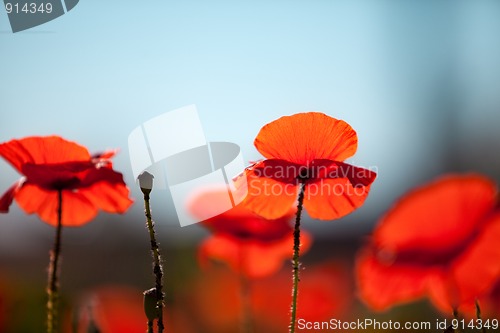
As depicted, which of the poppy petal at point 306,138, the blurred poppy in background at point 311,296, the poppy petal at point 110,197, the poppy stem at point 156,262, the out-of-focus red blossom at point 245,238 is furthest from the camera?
the blurred poppy in background at point 311,296

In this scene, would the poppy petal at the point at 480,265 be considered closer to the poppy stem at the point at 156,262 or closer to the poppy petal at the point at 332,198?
the poppy petal at the point at 332,198

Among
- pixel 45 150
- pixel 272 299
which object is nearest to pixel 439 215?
pixel 45 150

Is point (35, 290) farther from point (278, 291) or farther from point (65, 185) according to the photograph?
point (65, 185)

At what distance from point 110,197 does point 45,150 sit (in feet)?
0.33

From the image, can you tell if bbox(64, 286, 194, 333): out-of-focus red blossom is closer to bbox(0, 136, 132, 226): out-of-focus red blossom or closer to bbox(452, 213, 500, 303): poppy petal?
bbox(0, 136, 132, 226): out-of-focus red blossom

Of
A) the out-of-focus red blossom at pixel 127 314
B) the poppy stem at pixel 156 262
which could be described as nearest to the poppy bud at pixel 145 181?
the poppy stem at pixel 156 262

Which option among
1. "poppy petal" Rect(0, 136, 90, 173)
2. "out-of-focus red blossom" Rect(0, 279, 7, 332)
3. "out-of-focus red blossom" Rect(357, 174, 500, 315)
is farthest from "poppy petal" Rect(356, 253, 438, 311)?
"out-of-focus red blossom" Rect(0, 279, 7, 332)

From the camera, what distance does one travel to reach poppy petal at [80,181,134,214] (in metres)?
0.78

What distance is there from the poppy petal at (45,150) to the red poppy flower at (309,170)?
194mm

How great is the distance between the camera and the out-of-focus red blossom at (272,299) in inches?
60.1

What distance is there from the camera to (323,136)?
683 mm

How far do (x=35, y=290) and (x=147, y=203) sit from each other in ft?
4.57

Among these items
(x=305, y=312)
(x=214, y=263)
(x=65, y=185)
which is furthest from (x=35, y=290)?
(x=65, y=185)

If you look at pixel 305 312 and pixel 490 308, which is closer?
pixel 490 308
